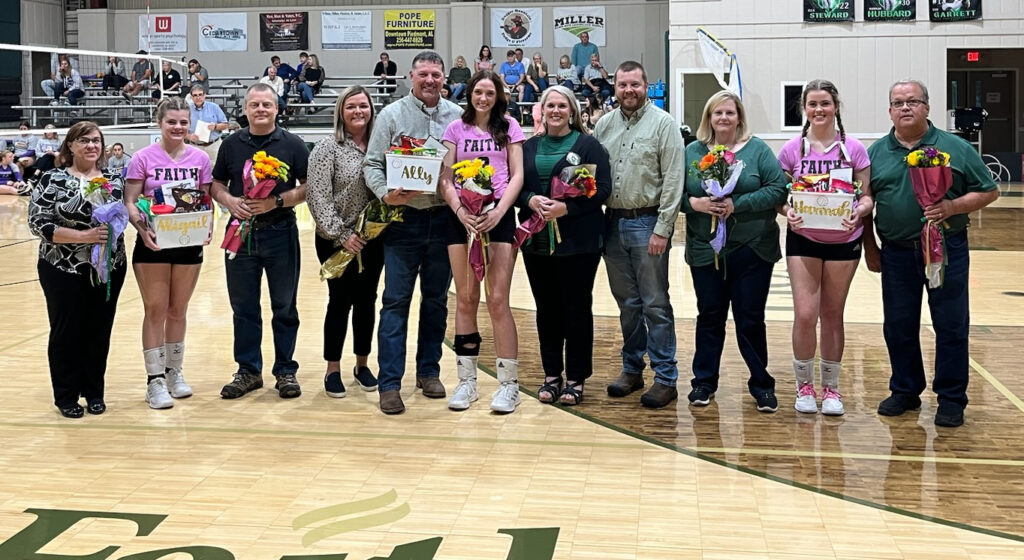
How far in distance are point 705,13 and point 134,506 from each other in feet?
64.6

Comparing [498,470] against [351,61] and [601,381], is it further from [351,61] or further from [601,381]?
[351,61]

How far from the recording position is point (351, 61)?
96.9ft

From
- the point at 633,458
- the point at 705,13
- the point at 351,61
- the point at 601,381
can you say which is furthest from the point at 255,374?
the point at 351,61

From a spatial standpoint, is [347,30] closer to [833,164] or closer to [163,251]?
[163,251]

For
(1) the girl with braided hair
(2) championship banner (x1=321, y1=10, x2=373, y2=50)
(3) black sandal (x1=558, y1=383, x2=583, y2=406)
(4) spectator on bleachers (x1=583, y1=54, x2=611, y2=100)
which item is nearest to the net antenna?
(4) spectator on bleachers (x1=583, y1=54, x2=611, y2=100)

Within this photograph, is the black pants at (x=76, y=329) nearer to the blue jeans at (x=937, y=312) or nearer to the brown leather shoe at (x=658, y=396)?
the brown leather shoe at (x=658, y=396)

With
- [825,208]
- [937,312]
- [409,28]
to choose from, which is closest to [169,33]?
[409,28]

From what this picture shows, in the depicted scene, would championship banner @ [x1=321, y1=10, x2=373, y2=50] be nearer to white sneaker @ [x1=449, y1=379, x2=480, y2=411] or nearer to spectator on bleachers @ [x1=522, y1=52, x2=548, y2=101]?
spectator on bleachers @ [x1=522, y1=52, x2=548, y2=101]

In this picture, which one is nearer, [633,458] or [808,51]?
[633,458]

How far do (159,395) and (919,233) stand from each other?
427 centimetres

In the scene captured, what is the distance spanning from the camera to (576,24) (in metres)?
28.5

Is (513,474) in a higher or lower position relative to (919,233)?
lower

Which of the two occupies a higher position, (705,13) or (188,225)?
(705,13)

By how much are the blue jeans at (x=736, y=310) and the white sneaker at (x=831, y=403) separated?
0.30 metres
